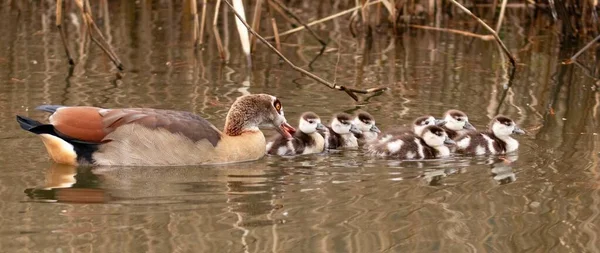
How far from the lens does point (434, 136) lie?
7.75m

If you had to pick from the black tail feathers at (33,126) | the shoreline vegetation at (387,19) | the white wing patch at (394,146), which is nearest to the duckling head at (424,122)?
the white wing patch at (394,146)

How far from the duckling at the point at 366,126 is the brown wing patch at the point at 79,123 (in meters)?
1.78

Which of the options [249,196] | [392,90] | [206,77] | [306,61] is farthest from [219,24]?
[249,196]

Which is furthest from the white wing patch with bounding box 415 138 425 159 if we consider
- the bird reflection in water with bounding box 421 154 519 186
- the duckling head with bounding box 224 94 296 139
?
the duckling head with bounding box 224 94 296 139

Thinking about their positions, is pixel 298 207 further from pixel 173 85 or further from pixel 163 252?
pixel 173 85

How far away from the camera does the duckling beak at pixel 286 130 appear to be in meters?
8.00

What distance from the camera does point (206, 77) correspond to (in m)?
10.3

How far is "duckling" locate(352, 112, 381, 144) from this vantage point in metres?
8.16

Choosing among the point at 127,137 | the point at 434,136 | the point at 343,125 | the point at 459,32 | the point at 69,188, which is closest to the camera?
the point at 69,188

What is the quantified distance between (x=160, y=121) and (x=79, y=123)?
0.49 metres

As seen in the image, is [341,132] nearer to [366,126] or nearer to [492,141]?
[366,126]

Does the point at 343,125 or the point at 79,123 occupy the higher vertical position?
the point at 79,123

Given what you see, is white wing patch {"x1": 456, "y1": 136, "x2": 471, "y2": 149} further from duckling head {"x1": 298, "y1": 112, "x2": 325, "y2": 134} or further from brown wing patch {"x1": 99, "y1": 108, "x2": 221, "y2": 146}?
brown wing patch {"x1": 99, "y1": 108, "x2": 221, "y2": 146}

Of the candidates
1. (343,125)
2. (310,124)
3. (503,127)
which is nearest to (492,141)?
(503,127)
